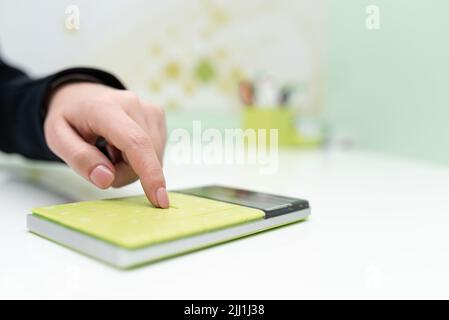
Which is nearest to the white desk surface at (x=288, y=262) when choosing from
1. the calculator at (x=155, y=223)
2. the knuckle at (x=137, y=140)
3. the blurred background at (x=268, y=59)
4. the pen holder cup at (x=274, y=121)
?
the calculator at (x=155, y=223)

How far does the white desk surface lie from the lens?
29cm

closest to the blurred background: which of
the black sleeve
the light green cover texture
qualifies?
the black sleeve

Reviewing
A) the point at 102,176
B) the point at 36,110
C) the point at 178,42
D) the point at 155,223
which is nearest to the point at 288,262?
the point at 155,223

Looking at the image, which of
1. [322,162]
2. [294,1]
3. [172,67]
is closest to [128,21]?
[172,67]

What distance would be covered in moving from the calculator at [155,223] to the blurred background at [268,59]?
30.0 inches

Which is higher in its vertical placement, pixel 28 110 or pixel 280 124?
pixel 28 110

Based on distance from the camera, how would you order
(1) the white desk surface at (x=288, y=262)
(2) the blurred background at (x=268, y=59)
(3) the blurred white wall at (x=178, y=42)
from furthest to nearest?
(3) the blurred white wall at (x=178, y=42) → (2) the blurred background at (x=268, y=59) → (1) the white desk surface at (x=288, y=262)

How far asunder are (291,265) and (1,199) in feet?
1.44

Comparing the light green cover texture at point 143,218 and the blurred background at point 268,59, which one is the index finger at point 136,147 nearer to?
the light green cover texture at point 143,218

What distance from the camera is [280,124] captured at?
4.81ft

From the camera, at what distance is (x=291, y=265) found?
1.11 ft

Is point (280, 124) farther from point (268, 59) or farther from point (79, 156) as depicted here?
point (79, 156)

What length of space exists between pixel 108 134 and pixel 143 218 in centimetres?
15

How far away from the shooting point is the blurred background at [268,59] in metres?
1.11
